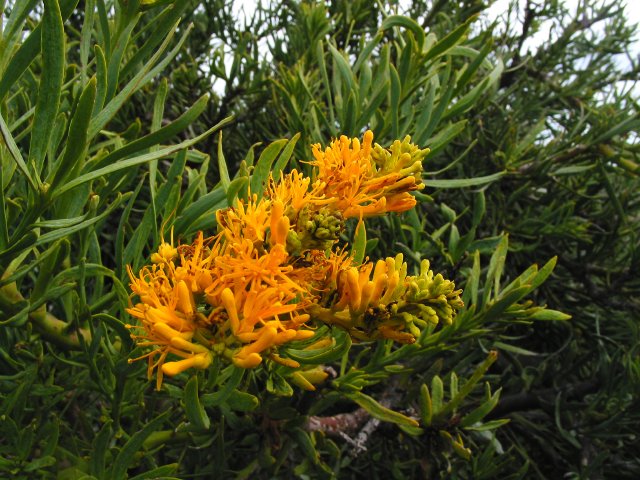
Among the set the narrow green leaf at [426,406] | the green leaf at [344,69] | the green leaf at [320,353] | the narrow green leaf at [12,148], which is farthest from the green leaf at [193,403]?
the green leaf at [344,69]

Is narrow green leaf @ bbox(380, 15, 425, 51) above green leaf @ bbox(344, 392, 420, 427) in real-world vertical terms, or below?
above

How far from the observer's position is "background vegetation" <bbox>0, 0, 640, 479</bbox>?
2.31ft

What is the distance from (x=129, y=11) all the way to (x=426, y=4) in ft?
5.31

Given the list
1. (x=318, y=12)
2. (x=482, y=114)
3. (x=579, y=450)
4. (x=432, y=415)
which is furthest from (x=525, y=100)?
(x=432, y=415)

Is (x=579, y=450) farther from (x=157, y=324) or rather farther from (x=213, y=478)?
(x=157, y=324)

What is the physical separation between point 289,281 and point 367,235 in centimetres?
92

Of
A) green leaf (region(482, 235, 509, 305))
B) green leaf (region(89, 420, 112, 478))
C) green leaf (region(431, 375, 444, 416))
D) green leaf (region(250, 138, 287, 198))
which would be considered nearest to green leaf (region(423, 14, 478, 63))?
green leaf (region(482, 235, 509, 305))

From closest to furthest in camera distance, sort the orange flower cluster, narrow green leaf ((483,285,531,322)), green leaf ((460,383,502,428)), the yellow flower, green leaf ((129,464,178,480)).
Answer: the orange flower cluster
the yellow flower
green leaf ((129,464,178,480))
narrow green leaf ((483,285,531,322))
green leaf ((460,383,502,428))

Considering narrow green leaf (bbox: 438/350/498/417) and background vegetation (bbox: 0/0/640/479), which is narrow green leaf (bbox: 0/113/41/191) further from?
narrow green leaf (bbox: 438/350/498/417)

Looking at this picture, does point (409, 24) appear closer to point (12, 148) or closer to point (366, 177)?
point (366, 177)

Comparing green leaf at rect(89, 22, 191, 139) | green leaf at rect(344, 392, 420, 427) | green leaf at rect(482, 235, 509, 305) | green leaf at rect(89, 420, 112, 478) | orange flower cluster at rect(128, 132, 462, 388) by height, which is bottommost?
green leaf at rect(89, 420, 112, 478)

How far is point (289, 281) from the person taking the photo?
0.52 meters

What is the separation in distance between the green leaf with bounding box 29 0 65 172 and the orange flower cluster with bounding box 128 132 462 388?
17 cm

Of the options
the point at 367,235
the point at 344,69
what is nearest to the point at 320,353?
the point at 344,69
